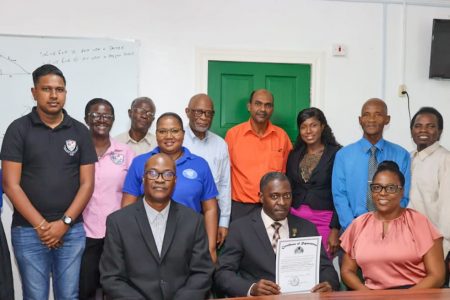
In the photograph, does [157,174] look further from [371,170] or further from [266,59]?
[266,59]

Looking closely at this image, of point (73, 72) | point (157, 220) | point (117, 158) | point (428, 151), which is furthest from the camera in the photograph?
point (73, 72)

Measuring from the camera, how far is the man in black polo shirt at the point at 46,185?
10.4ft

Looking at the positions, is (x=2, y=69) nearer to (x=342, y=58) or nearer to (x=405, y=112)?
(x=342, y=58)

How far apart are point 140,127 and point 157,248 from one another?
1.45m

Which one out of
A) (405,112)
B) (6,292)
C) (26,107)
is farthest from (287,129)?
(6,292)

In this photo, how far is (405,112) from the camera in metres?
5.49

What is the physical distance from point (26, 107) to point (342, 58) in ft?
9.84

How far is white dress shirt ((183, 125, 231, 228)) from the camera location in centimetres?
406

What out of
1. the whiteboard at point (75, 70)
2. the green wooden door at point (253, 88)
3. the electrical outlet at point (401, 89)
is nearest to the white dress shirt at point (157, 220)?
the whiteboard at point (75, 70)

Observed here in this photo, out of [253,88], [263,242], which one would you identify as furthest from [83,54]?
[263,242]

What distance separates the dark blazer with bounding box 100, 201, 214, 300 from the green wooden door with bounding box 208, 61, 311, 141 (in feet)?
7.39

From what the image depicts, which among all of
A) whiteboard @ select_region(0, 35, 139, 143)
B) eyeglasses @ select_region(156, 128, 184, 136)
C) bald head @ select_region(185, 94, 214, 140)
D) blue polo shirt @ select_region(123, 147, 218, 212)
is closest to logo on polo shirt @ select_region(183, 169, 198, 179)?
blue polo shirt @ select_region(123, 147, 218, 212)

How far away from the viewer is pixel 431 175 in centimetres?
396

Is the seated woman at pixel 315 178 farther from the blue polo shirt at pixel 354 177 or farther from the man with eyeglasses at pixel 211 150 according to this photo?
the man with eyeglasses at pixel 211 150
